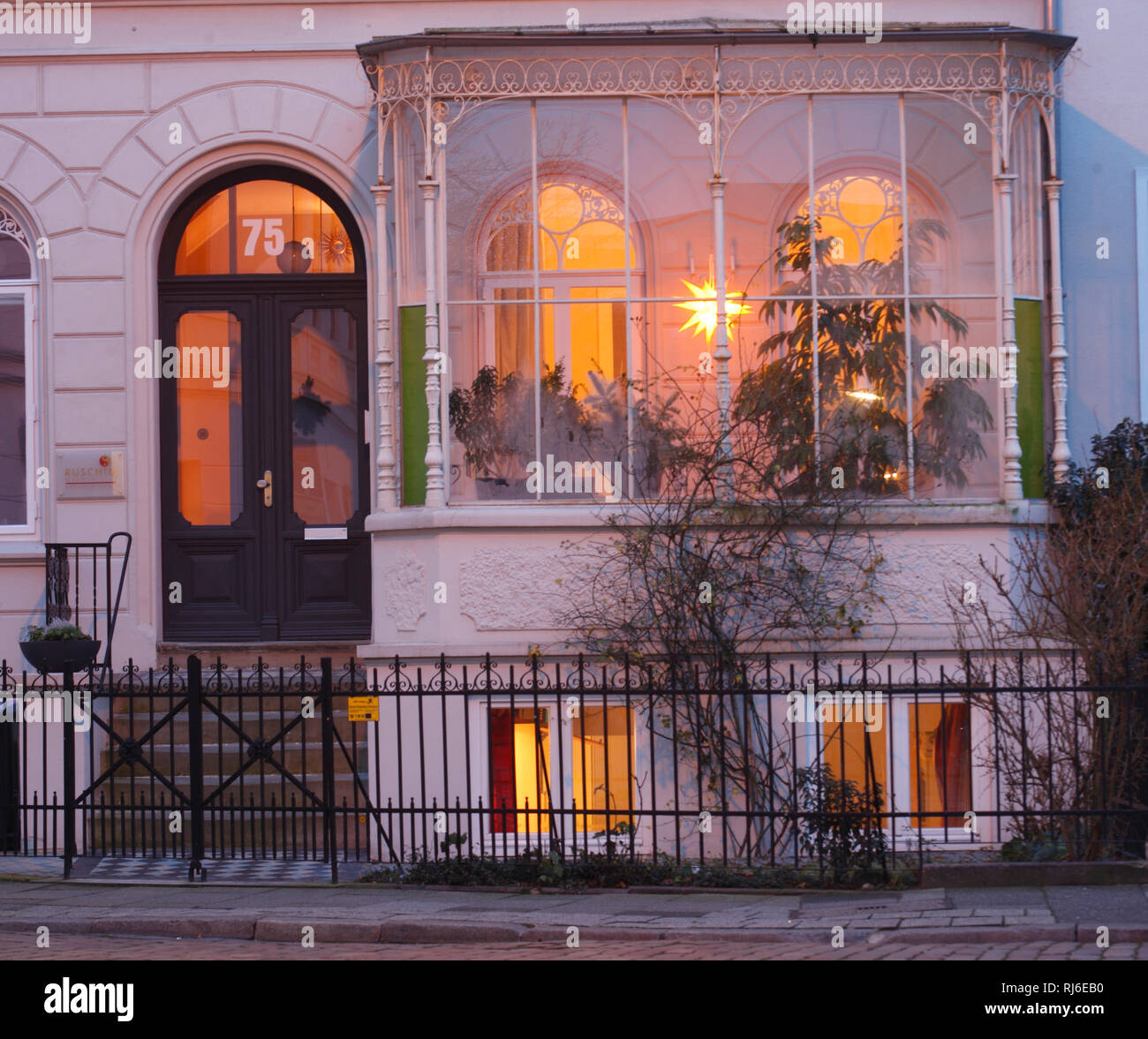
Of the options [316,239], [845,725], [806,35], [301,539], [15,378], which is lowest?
[845,725]

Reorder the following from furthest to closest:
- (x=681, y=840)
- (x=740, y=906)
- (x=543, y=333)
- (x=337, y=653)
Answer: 1. (x=337, y=653)
2. (x=543, y=333)
3. (x=681, y=840)
4. (x=740, y=906)

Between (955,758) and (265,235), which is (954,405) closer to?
(955,758)

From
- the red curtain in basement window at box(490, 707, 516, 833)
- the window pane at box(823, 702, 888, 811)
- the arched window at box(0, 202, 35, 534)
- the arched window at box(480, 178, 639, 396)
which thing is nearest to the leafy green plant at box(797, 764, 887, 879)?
the window pane at box(823, 702, 888, 811)

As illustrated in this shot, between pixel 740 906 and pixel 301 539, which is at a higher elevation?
pixel 301 539

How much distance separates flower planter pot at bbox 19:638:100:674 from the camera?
11.6 m

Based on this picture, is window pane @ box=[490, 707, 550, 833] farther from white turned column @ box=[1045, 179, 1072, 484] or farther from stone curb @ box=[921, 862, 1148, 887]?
white turned column @ box=[1045, 179, 1072, 484]

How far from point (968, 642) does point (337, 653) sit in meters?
5.18

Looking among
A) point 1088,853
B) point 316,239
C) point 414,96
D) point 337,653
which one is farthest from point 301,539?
point 1088,853

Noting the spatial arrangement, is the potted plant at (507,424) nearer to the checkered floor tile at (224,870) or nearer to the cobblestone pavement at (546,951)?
the checkered floor tile at (224,870)

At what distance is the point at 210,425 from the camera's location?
1363 cm

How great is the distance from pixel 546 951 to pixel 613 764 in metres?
3.66

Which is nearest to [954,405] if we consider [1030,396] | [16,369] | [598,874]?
[1030,396]
